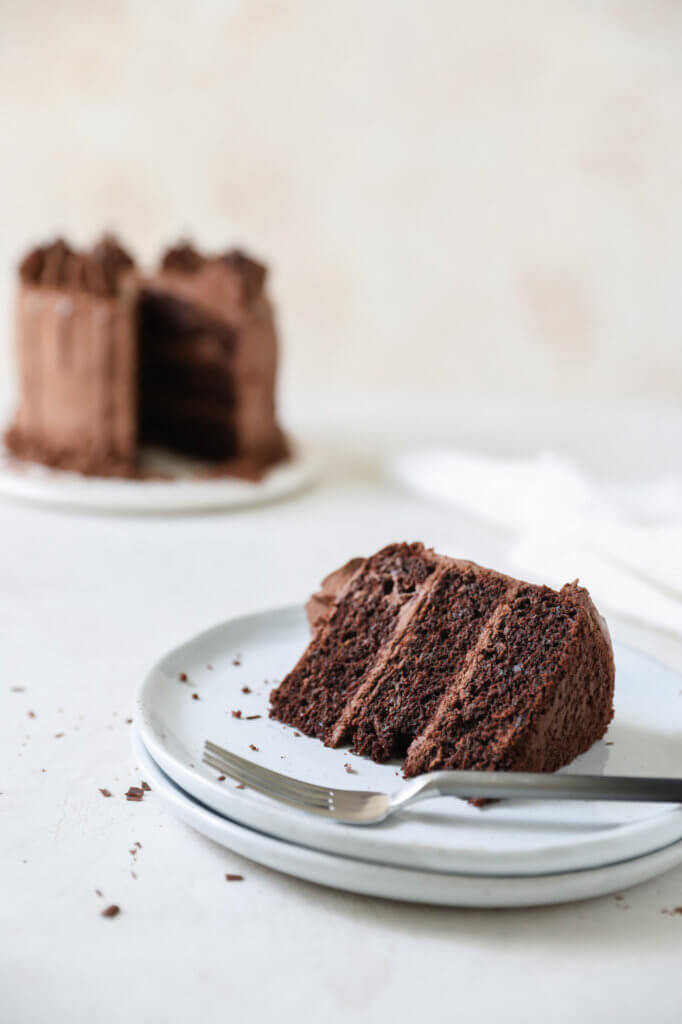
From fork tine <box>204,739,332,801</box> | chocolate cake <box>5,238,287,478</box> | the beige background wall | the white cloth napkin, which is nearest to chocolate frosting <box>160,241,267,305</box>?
chocolate cake <box>5,238,287,478</box>

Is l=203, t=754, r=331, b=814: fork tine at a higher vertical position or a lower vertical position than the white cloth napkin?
lower

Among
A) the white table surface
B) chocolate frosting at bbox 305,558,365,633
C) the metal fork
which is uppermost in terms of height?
chocolate frosting at bbox 305,558,365,633

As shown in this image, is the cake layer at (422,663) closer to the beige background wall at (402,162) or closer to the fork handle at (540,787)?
the fork handle at (540,787)

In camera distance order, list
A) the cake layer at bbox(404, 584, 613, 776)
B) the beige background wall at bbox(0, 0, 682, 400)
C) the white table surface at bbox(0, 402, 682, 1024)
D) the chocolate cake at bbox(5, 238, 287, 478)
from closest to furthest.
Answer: the white table surface at bbox(0, 402, 682, 1024), the cake layer at bbox(404, 584, 613, 776), the chocolate cake at bbox(5, 238, 287, 478), the beige background wall at bbox(0, 0, 682, 400)

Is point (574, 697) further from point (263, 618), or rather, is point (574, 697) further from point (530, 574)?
point (530, 574)

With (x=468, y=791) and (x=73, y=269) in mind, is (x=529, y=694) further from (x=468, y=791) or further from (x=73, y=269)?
(x=73, y=269)

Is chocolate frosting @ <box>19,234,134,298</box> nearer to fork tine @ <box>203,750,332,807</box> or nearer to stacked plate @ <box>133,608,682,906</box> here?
stacked plate @ <box>133,608,682,906</box>
